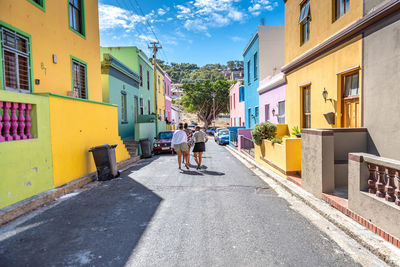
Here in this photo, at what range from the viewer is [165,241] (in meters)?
3.74

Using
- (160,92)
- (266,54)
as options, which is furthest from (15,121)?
(160,92)

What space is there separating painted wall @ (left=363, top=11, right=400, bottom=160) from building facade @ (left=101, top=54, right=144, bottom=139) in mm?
12704

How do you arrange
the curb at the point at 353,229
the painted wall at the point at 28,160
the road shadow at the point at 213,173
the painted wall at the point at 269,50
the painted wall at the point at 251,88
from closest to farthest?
the curb at the point at 353,229
the painted wall at the point at 28,160
the road shadow at the point at 213,173
the painted wall at the point at 269,50
the painted wall at the point at 251,88

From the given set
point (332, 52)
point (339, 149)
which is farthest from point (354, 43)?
point (339, 149)

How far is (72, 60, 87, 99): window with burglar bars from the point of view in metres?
10.5

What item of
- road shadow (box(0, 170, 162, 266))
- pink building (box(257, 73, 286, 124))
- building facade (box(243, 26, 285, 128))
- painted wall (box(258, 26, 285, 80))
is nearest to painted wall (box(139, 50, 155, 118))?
building facade (box(243, 26, 285, 128))

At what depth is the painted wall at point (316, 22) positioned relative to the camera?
21.8 ft

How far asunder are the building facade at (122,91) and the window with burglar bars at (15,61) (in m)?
7.19

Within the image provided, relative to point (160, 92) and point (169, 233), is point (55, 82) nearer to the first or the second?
point (169, 233)

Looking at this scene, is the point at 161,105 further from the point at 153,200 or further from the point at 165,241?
the point at 165,241

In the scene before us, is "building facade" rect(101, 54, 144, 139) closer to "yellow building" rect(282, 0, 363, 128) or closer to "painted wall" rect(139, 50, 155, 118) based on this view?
"painted wall" rect(139, 50, 155, 118)

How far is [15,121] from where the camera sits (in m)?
5.08

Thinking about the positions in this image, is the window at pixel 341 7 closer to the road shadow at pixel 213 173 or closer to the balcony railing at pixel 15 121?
the road shadow at pixel 213 173

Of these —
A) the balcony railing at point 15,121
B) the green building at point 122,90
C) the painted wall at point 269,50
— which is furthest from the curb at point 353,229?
the painted wall at point 269,50
